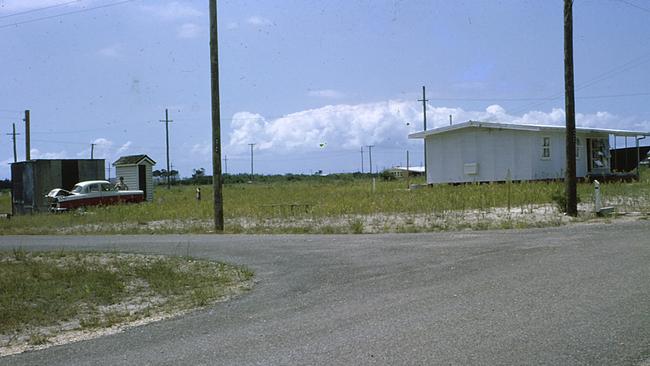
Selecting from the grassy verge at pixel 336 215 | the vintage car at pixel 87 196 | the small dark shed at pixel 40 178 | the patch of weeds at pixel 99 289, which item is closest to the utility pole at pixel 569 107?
the grassy verge at pixel 336 215

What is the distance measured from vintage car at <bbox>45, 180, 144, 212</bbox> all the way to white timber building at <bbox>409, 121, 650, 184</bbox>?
56.0 feet

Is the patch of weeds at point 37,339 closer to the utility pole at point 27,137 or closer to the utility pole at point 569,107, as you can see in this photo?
the utility pole at point 569,107

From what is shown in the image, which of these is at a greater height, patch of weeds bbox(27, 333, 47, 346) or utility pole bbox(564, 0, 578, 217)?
utility pole bbox(564, 0, 578, 217)

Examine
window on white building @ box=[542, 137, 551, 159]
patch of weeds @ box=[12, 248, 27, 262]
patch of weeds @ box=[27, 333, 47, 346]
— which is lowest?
patch of weeds @ box=[27, 333, 47, 346]

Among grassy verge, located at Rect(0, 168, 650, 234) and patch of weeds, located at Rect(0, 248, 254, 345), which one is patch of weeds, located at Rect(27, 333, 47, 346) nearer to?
patch of weeds, located at Rect(0, 248, 254, 345)

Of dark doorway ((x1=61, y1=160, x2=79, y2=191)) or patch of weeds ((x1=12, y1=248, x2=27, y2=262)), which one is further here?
dark doorway ((x1=61, y1=160, x2=79, y2=191))

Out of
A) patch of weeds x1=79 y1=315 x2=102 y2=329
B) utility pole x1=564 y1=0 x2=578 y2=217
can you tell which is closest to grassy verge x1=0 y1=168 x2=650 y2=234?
utility pole x1=564 y1=0 x2=578 y2=217

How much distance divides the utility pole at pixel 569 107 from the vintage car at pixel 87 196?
20.7m

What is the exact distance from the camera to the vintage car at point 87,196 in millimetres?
28203

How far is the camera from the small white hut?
38031mm

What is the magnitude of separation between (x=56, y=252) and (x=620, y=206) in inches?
659

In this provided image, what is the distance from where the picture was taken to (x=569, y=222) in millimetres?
16891

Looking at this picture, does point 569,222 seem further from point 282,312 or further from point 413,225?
point 282,312

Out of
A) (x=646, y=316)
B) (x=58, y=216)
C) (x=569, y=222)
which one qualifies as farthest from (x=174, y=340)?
(x=58, y=216)
